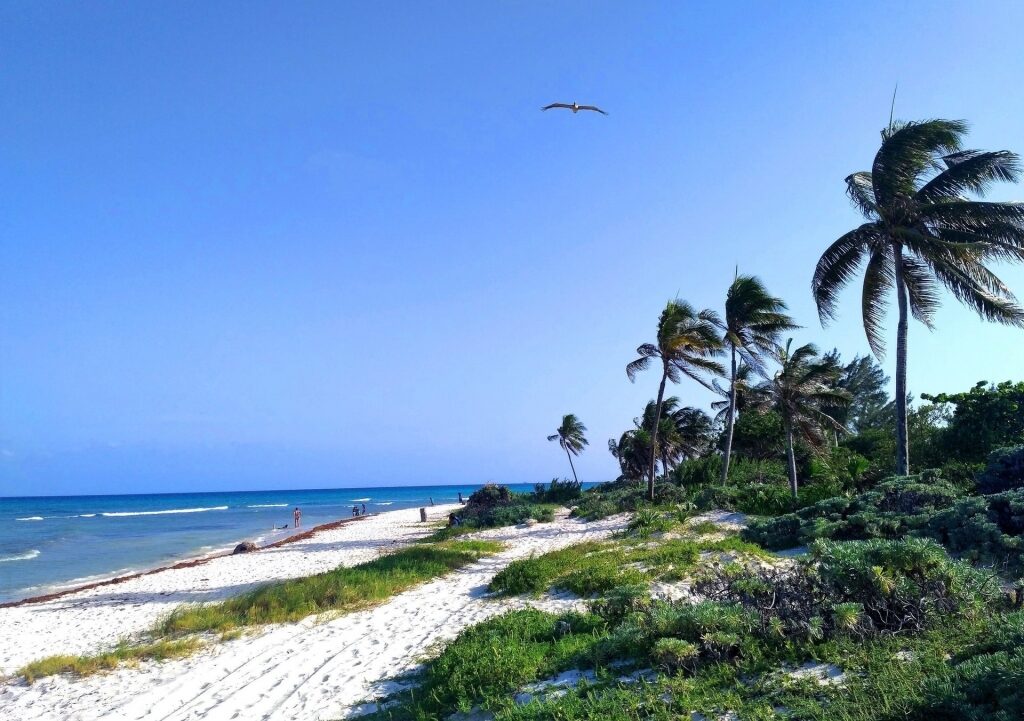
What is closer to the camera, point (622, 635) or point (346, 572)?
point (622, 635)

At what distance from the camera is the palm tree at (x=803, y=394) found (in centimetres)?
2355

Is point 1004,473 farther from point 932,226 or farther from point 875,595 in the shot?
point 875,595

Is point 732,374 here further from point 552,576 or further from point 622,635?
point 622,635

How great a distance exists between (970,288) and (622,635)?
13.8m

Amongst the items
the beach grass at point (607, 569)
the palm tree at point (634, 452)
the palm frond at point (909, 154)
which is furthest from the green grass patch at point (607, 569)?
the palm tree at point (634, 452)

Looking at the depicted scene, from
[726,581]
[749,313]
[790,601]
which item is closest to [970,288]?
[749,313]

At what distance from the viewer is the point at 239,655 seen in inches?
322

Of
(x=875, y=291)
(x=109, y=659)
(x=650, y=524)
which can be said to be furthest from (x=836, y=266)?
(x=109, y=659)

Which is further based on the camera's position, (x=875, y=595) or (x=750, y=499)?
(x=750, y=499)

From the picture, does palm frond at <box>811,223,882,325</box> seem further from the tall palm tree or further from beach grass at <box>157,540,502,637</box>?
the tall palm tree

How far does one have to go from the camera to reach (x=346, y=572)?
13.4 metres

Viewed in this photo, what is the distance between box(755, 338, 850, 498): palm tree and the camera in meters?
23.5

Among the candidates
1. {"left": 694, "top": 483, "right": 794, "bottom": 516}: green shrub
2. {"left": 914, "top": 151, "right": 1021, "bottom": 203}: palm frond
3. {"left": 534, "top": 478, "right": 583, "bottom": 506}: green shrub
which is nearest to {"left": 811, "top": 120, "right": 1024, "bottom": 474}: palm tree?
{"left": 914, "top": 151, "right": 1021, "bottom": 203}: palm frond

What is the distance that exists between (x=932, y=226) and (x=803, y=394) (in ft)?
31.0
